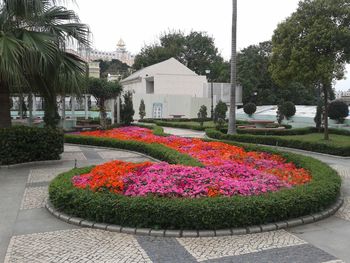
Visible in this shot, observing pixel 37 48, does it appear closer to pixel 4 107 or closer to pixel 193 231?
pixel 4 107

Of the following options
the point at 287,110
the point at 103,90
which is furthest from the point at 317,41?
the point at 287,110

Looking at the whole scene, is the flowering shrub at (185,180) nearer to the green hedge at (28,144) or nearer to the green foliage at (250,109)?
the green hedge at (28,144)

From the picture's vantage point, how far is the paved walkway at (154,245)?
4617mm

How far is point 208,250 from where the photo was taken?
191 inches

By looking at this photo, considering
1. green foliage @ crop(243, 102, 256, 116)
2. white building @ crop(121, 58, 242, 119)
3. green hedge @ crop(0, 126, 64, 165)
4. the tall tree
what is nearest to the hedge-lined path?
green hedge @ crop(0, 126, 64, 165)

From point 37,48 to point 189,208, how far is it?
21.3 ft

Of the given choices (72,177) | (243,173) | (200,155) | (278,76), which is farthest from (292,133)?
(72,177)

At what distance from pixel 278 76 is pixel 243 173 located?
1096 cm

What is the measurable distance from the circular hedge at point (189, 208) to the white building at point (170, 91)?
33.6 meters

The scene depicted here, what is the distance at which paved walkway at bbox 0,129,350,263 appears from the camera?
182 inches

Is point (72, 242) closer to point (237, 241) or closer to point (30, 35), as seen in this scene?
point (237, 241)

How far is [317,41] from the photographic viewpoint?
50.0ft

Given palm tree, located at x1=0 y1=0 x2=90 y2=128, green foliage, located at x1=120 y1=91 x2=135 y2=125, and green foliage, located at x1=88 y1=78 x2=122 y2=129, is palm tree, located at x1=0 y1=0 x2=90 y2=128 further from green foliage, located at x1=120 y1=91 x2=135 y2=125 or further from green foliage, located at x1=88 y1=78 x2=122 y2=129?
green foliage, located at x1=120 y1=91 x2=135 y2=125

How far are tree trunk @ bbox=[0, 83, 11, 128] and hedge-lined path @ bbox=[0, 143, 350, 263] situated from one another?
536cm
